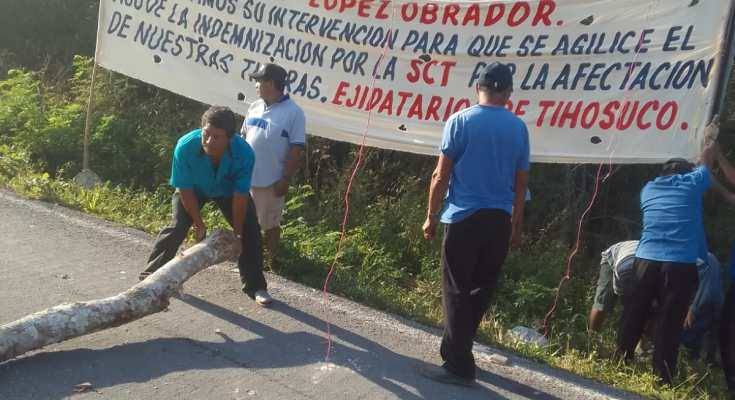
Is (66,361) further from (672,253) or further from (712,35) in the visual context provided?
(712,35)

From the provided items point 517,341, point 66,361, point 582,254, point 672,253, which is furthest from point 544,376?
point 66,361

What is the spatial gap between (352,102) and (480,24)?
124cm

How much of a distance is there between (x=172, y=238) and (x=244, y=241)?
48cm

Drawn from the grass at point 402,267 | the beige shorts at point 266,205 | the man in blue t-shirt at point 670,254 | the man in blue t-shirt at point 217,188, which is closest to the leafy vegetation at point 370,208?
the grass at point 402,267

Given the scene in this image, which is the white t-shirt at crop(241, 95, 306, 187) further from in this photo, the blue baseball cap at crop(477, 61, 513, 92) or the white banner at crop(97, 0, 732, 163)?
the blue baseball cap at crop(477, 61, 513, 92)

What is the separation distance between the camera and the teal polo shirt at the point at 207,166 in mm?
4848

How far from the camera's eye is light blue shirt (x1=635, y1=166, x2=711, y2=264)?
457 cm

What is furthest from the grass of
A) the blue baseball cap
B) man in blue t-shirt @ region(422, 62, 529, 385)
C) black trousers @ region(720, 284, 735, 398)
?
the blue baseball cap

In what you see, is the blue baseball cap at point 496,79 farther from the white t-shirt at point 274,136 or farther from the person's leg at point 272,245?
the person's leg at point 272,245

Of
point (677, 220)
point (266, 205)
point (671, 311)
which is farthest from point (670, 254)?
point (266, 205)

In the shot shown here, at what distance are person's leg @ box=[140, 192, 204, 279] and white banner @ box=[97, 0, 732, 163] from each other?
1.82 metres

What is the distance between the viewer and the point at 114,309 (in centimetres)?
434

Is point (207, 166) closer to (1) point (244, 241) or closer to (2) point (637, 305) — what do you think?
(1) point (244, 241)

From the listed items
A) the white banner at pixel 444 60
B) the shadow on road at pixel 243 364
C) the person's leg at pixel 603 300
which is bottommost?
the shadow on road at pixel 243 364
